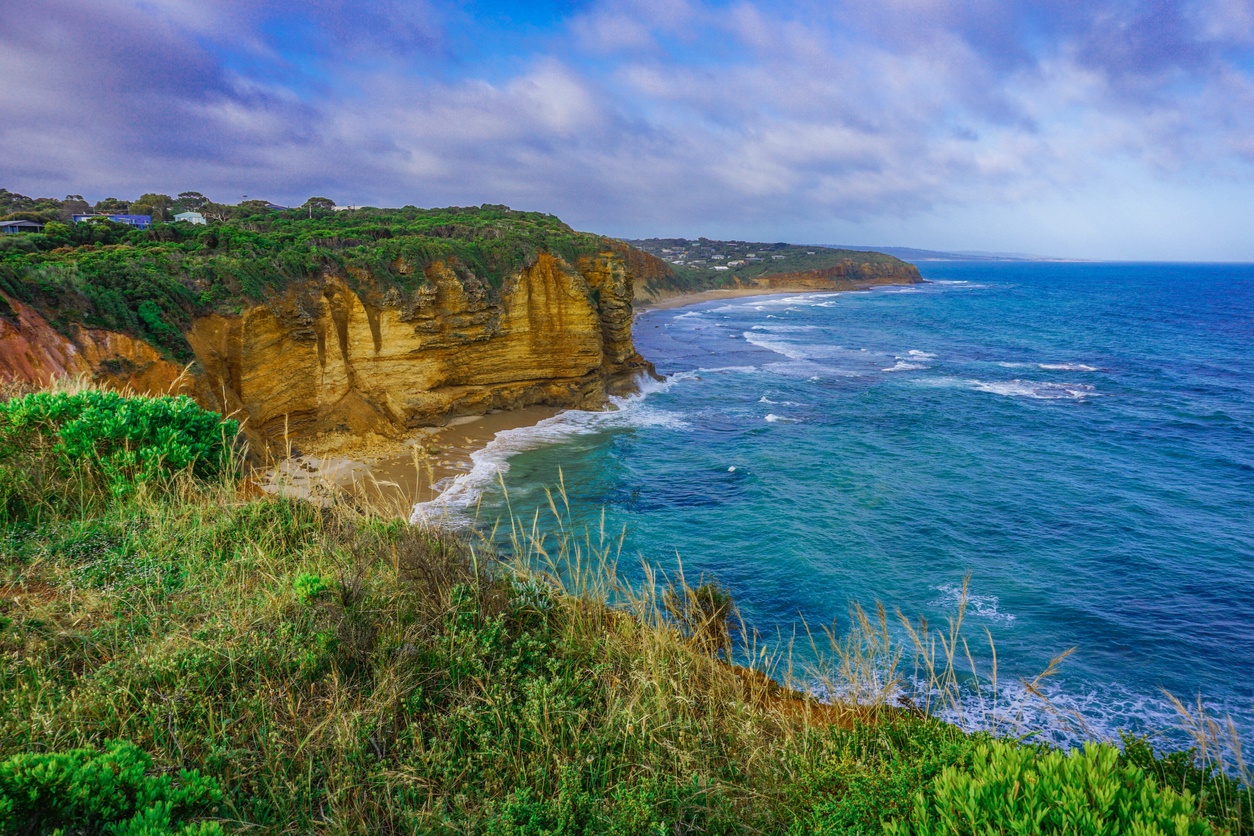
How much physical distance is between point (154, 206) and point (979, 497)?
51.7 m

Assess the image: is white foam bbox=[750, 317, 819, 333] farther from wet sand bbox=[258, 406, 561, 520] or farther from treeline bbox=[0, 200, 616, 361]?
wet sand bbox=[258, 406, 561, 520]

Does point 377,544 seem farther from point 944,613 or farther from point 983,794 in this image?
point 944,613

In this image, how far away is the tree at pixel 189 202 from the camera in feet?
151

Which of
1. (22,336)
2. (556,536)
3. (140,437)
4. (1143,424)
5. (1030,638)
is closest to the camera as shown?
(140,437)

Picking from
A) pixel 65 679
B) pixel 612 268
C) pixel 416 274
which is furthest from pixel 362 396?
pixel 65 679

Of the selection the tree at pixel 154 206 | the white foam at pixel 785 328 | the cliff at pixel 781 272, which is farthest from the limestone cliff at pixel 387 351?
the cliff at pixel 781 272

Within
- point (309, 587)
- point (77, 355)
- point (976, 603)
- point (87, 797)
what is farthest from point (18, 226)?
point (976, 603)

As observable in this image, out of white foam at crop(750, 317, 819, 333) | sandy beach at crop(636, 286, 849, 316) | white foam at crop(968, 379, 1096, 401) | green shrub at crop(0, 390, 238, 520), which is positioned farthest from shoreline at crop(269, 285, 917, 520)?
sandy beach at crop(636, 286, 849, 316)

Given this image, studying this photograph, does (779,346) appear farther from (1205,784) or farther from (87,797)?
(87,797)

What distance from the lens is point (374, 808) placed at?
11.8 ft

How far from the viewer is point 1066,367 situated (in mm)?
41969

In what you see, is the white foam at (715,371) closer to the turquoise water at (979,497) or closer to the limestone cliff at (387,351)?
the turquoise water at (979,497)

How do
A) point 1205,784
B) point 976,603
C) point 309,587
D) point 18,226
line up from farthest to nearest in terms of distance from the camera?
point 18,226 < point 976,603 < point 309,587 < point 1205,784

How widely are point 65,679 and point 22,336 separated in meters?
14.3
